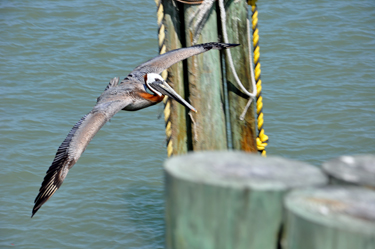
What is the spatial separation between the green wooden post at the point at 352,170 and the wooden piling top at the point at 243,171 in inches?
1.6

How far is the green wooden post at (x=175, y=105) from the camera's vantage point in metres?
4.60

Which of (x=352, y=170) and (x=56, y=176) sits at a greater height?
(x=352, y=170)

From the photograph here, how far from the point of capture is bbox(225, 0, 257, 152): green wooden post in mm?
4848

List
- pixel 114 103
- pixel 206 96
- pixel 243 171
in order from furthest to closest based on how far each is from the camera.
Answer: pixel 114 103 → pixel 206 96 → pixel 243 171

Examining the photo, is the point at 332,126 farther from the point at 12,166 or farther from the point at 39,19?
the point at 39,19

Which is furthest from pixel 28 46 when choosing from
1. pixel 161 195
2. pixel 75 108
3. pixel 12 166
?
pixel 161 195

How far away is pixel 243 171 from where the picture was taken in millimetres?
1814

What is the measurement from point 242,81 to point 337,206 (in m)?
3.47

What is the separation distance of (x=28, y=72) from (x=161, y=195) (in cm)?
536

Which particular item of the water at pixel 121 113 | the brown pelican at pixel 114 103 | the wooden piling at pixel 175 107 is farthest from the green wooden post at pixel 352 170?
the water at pixel 121 113

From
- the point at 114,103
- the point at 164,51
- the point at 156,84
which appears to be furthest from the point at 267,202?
the point at 156,84

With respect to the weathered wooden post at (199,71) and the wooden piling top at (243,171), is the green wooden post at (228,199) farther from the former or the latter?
the weathered wooden post at (199,71)

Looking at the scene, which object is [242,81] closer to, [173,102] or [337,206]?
[173,102]

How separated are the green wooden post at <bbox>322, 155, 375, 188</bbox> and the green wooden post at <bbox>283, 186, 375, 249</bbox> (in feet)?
0.13
